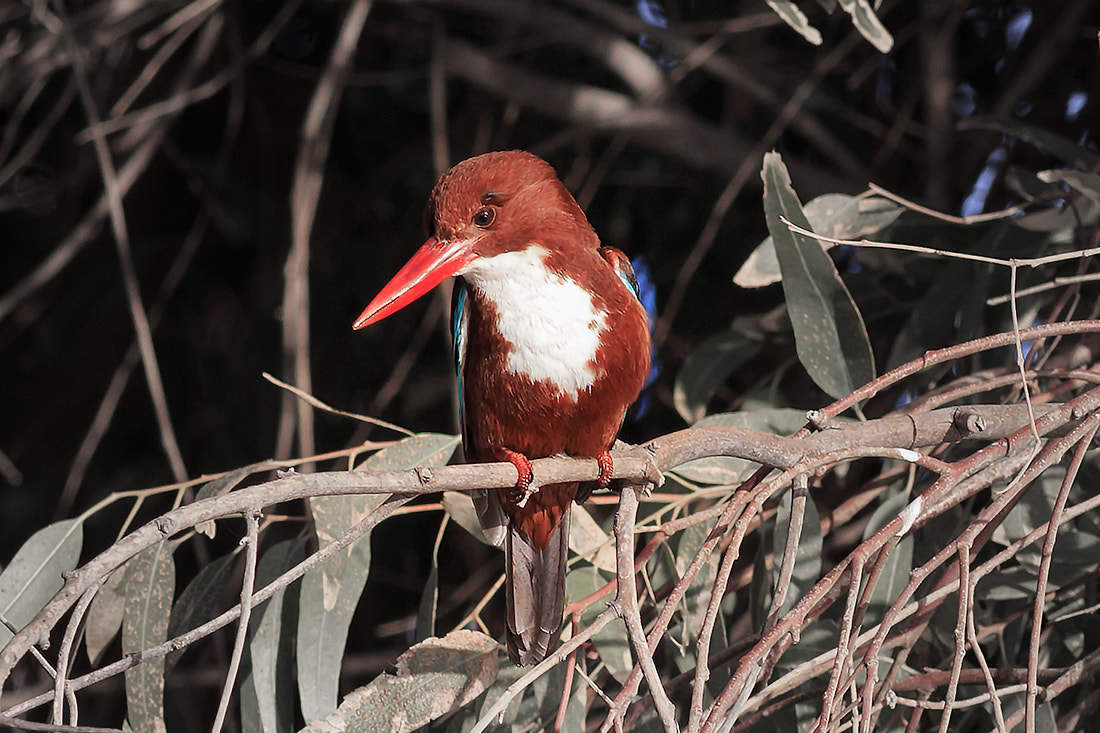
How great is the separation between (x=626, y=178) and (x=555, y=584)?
4.61 feet

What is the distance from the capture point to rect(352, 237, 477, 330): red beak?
1.35 meters

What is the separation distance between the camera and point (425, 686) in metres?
1.30

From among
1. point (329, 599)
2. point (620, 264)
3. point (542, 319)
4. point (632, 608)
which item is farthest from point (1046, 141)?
point (329, 599)

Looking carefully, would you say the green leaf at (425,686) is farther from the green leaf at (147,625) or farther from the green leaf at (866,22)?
the green leaf at (866,22)

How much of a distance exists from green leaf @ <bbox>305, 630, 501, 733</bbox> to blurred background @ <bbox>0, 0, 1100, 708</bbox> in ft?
2.88

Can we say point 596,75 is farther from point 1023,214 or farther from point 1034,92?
point 1023,214

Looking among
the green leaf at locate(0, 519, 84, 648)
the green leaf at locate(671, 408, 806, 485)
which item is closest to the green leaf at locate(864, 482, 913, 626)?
the green leaf at locate(671, 408, 806, 485)

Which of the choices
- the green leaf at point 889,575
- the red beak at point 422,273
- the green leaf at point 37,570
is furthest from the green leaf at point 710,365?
the green leaf at point 37,570

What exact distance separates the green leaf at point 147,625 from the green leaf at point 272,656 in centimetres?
12

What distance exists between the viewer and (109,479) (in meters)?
2.98

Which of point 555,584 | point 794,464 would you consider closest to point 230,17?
point 555,584

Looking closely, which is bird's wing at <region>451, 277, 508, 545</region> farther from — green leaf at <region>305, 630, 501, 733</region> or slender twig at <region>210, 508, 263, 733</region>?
slender twig at <region>210, 508, 263, 733</region>

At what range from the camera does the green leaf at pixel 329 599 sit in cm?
138

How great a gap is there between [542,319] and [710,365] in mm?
548
